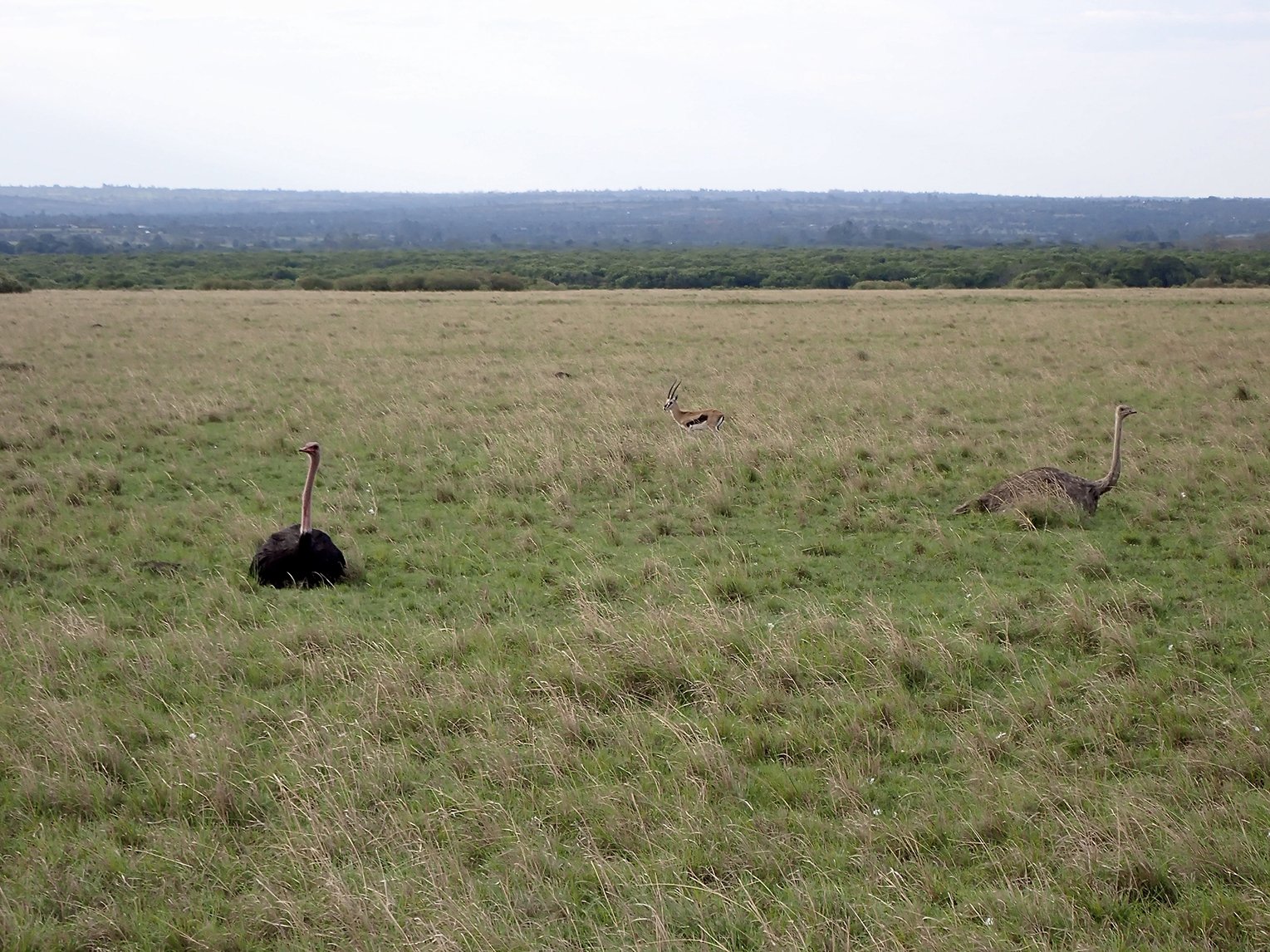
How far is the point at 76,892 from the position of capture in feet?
14.7

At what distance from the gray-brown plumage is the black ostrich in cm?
610

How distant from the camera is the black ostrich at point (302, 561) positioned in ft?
28.4

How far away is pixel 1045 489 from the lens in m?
10.3

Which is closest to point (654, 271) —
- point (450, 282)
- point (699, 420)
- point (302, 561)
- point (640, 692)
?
point (450, 282)

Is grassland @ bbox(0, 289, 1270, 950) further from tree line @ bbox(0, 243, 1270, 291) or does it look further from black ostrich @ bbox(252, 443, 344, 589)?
tree line @ bbox(0, 243, 1270, 291)

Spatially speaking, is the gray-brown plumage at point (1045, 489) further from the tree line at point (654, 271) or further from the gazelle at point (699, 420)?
the tree line at point (654, 271)

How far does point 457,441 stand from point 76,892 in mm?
10562

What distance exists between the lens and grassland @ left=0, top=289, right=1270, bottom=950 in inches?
173

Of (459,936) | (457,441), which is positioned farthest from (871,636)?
(457,441)

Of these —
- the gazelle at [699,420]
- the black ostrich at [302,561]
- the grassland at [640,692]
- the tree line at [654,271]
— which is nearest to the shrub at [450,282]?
the tree line at [654,271]

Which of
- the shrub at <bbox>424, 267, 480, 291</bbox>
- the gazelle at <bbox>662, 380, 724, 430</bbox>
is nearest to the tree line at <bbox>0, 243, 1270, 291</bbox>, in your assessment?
the shrub at <bbox>424, 267, 480, 291</bbox>

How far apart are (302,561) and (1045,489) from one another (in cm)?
693

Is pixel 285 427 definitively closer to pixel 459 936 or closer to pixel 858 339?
pixel 459 936

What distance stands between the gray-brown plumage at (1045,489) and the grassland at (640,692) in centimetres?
28
